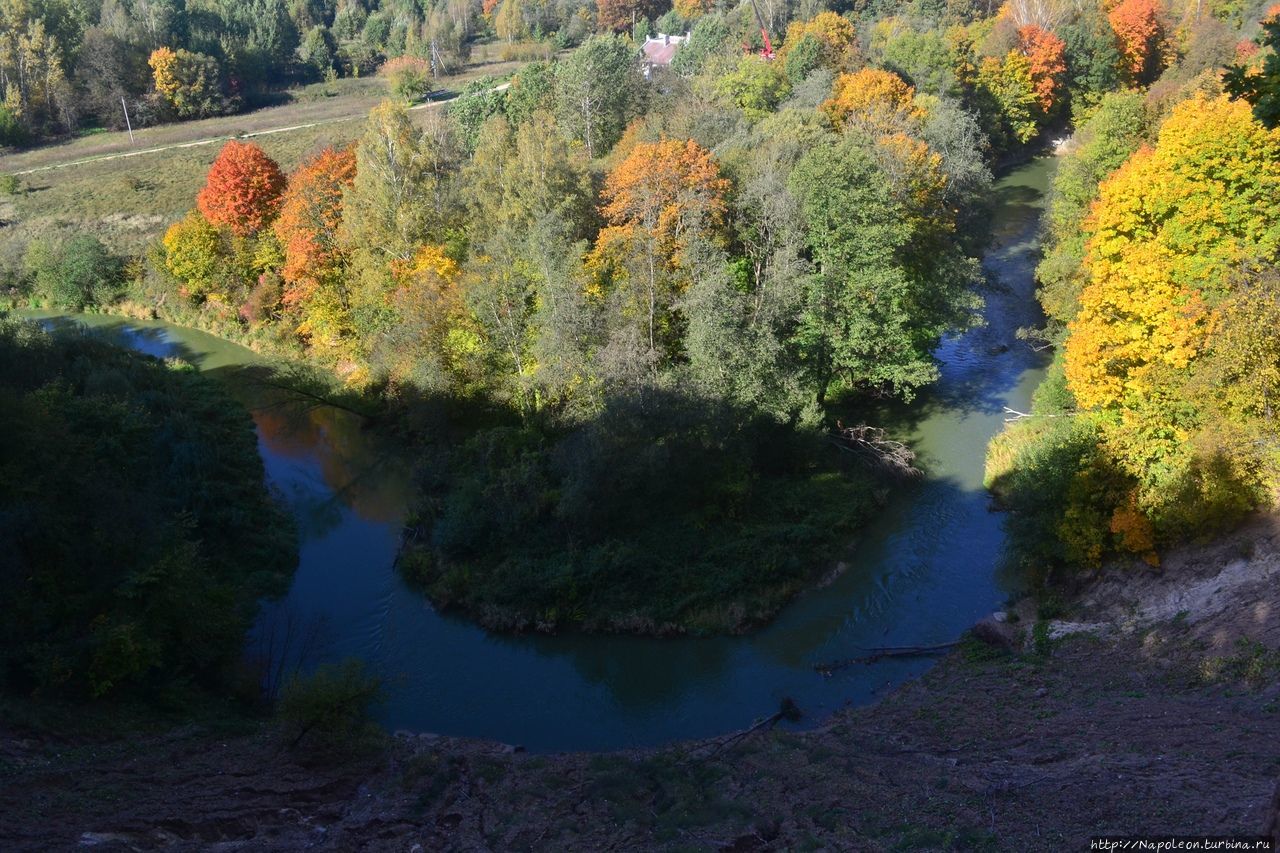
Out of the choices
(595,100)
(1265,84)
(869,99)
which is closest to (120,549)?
(1265,84)

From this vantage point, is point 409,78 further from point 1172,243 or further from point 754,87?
point 1172,243

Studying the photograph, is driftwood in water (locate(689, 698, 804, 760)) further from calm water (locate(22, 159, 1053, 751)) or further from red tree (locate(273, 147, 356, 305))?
red tree (locate(273, 147, 356, 305))

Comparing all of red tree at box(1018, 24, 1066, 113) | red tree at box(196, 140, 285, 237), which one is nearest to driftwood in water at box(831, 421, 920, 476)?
red tree at box(196, 140, 285, 237)

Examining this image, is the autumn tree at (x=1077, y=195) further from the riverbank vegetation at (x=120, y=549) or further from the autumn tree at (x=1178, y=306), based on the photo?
the riverbank vegetation at (x=120, y=549)

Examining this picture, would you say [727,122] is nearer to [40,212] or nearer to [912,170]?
[912,170]

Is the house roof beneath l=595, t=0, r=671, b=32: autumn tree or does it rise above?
beneath

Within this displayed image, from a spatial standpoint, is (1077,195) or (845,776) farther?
(1077,195)

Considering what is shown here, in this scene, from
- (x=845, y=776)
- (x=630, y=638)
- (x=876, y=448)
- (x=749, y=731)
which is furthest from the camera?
(x=876, y=448)
